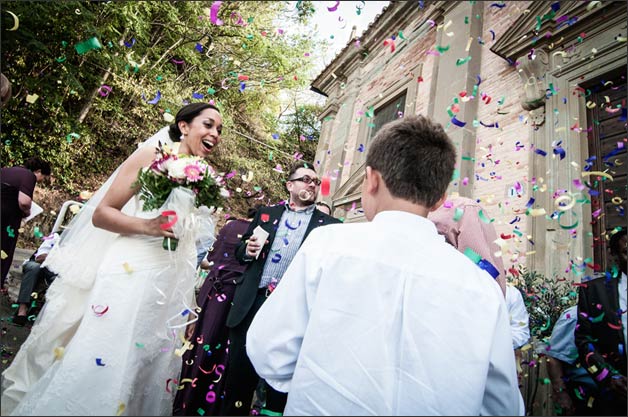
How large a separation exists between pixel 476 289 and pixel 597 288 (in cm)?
235

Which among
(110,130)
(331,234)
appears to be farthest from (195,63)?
(331,234)

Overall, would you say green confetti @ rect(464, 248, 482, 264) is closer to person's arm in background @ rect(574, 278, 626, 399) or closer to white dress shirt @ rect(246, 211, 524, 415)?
person's arm in background @ rect(574, 278, 626, 399)

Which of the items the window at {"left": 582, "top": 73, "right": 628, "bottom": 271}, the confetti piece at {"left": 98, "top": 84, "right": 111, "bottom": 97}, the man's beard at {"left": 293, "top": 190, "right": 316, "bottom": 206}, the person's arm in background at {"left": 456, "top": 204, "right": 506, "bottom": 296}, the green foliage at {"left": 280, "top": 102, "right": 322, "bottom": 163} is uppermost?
the green foliage at {"left": 280, "top": 102, "right": 322, "bottom": 163}

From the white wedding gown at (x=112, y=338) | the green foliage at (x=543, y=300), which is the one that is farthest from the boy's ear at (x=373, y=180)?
the green foliage at (x=543, y=300)

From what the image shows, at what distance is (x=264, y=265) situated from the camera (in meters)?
3.12

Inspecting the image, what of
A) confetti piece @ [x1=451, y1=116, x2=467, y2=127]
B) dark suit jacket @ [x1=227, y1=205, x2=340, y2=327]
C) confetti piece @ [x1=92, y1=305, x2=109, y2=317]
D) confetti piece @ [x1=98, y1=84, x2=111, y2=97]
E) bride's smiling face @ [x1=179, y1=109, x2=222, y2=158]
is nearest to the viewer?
confetti piece @ [x1=92, y1=305, x2=109, y2=317]

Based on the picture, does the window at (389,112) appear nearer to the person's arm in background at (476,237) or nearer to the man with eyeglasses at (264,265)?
the man with eyeglasses at (264,265)

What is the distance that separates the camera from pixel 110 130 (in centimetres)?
1237

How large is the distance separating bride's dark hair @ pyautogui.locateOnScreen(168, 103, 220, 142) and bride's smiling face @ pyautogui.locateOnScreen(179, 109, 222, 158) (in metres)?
0.03

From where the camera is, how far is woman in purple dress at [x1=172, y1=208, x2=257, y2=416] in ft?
10.9

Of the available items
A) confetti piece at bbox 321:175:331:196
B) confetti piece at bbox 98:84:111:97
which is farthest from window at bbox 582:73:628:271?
confetti piece at bbox 98:84:111:97

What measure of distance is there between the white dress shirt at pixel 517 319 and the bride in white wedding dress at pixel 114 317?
8.22 feet

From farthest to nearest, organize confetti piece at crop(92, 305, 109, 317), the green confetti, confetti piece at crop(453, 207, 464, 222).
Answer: confetti piece at crop(453, 207, 464, 222)
the green confetti
confetti piece at crop(92, 305, 109, 317)

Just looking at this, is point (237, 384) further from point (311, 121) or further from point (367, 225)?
point (311, 121)
